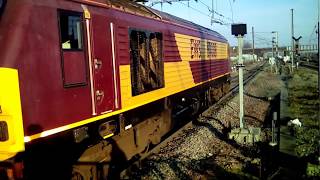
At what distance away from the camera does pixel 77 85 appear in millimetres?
6070

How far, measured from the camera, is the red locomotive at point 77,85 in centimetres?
509

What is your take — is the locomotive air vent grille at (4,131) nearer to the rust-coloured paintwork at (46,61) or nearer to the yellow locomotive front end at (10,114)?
the yellow locomotive front end at (10,114)

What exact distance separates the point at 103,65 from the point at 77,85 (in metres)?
0.89

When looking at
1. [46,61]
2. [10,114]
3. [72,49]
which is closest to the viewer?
[10,114]

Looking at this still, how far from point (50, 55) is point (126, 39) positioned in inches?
101

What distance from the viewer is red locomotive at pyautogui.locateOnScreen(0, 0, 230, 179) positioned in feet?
16.7

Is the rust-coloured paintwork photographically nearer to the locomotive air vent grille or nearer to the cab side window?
the cab side window

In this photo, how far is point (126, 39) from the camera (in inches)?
312

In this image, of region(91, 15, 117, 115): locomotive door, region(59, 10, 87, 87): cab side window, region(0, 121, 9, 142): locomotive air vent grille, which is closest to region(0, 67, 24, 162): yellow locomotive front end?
region(0, 121, 9, 142): locomotive air vent grille

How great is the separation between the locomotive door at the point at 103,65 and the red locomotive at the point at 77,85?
17mm

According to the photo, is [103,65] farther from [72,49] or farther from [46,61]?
[46,61]

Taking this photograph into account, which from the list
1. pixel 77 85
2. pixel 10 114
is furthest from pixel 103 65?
pixel 10 114

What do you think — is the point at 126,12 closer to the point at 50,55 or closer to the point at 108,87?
the point at 108,87

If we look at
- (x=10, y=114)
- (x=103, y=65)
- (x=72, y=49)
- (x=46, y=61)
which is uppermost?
(x=72, y=49)
